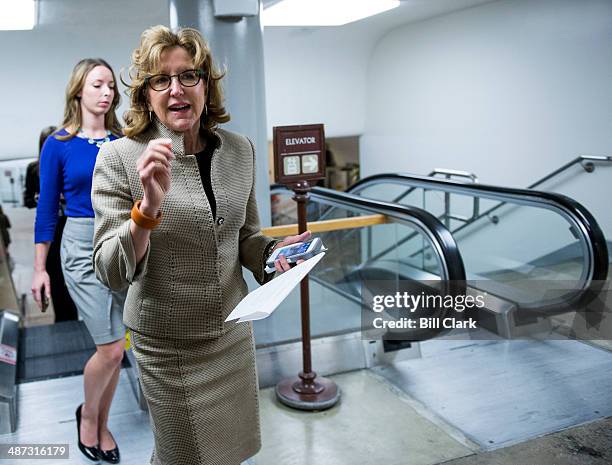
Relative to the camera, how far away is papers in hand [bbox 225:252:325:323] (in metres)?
1.63

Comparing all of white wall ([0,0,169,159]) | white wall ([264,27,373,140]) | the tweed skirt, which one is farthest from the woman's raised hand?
white wall ([264,27,373,140])

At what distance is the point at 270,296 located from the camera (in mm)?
1683

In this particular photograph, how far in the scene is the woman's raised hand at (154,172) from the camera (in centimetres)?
160

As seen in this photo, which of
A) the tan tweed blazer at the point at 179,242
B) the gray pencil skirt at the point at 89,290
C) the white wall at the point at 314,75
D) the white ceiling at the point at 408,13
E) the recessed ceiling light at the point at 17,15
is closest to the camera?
the tan tweed blazer at the point at 179,242

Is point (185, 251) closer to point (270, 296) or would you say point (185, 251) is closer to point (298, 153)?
point (270, 296)

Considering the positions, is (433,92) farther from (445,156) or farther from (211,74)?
(211,74)

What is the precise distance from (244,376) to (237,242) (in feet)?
1.48

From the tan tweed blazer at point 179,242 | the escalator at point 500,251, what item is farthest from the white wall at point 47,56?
the tan tweed blazer at point 179,242

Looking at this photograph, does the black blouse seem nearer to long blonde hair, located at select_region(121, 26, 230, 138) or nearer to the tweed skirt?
long blonde hair, located at select_region(121, 26, 230, 138)

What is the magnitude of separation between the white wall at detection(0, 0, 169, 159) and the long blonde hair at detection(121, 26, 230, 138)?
5734 mm

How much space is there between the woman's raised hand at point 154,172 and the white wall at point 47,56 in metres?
6.16

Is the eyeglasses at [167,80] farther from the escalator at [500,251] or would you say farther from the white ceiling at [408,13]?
the white ceiling at [408,13]

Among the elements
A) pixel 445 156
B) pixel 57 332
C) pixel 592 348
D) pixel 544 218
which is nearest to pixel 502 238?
pixel 544 218

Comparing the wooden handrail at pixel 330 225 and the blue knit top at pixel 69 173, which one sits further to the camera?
the wooden handrail at pixel 330 225
